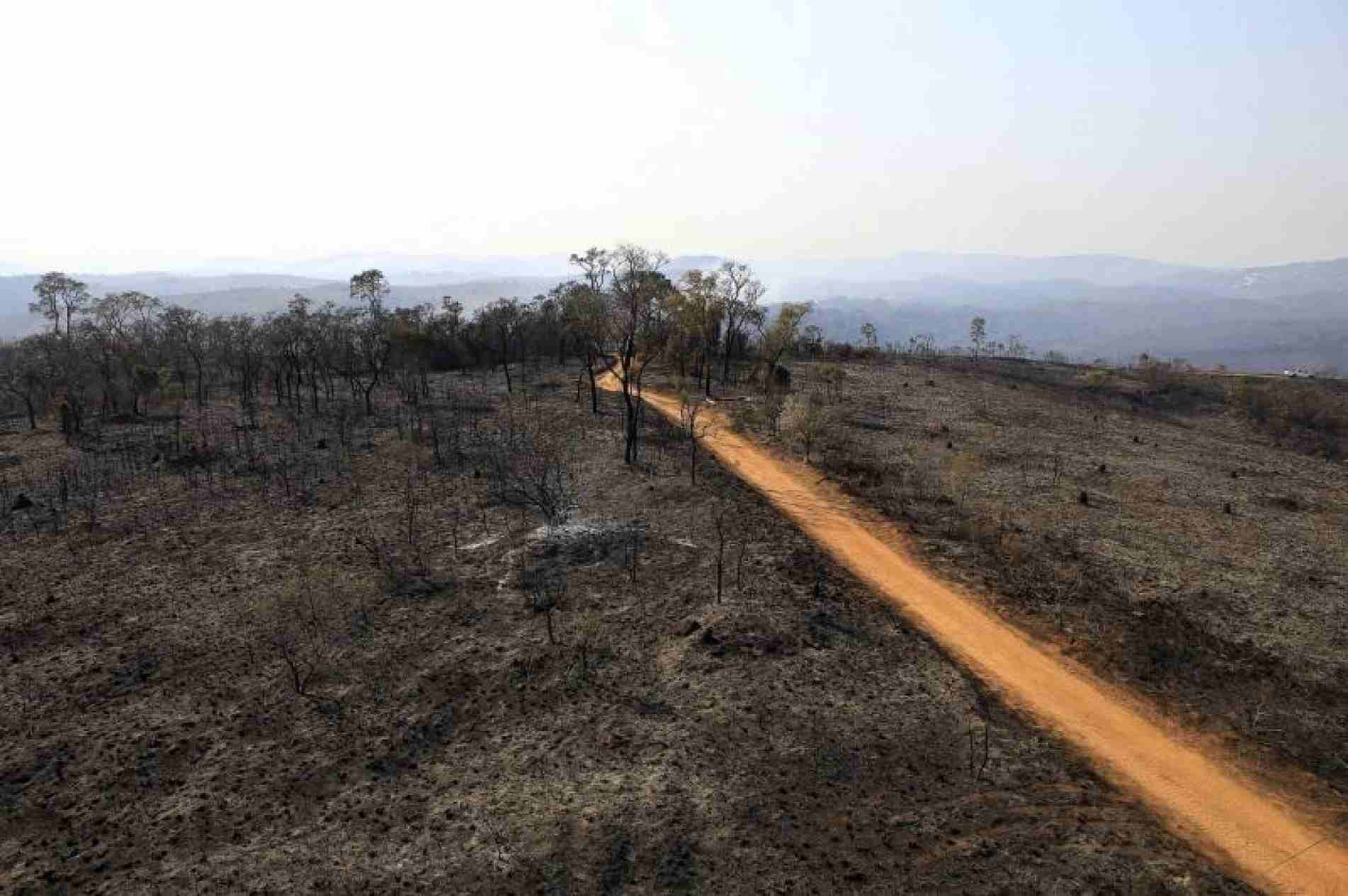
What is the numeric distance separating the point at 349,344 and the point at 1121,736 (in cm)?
6531

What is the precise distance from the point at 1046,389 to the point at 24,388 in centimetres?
10003

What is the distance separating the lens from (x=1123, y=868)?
15.6m

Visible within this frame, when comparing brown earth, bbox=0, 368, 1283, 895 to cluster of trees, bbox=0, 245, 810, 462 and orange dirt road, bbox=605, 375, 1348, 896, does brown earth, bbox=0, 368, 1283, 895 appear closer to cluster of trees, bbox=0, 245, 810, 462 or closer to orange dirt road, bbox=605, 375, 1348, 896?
orange dirt road, bbox=605, 375, 1348, 896

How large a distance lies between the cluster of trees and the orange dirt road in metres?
23.5

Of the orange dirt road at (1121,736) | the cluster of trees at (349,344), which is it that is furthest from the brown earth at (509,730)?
the cluster of trees at (349,344)

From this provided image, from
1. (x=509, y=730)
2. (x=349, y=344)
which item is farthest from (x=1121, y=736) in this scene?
(x=349, y=344)

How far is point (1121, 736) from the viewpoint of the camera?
67.6 ft

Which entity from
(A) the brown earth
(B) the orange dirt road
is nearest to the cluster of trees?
(A) the brown earth

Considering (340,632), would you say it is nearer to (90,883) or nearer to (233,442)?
(90,883)

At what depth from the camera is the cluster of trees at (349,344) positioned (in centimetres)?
5810

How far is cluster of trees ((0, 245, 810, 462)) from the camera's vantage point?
58.1 meters

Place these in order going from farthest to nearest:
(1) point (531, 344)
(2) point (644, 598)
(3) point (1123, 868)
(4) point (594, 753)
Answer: (1) point (531, 344) → (2) point (644, 598) → (4) point (594, 753) → (3) point (1123, 868)

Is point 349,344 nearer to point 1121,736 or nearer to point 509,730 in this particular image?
point 509,730

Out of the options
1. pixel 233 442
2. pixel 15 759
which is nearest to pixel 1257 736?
pixel 15 759
